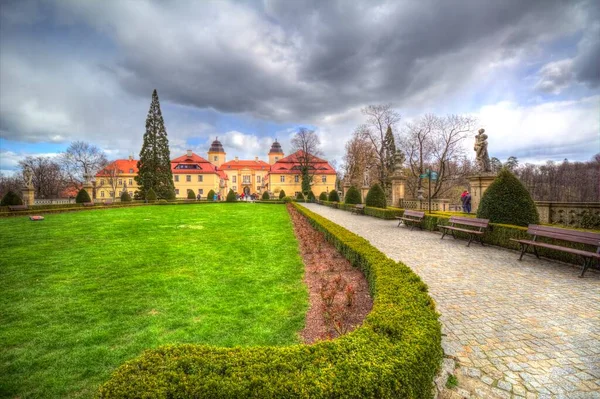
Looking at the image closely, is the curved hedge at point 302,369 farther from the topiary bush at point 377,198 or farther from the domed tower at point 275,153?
the domed tower at point 275,153

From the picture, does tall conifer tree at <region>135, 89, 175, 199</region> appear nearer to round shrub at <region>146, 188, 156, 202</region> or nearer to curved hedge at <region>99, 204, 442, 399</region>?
round shrub at <region>146, 188, 156, 202</region>

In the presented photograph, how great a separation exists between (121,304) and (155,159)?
1517 inches

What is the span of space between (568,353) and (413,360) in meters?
2.49

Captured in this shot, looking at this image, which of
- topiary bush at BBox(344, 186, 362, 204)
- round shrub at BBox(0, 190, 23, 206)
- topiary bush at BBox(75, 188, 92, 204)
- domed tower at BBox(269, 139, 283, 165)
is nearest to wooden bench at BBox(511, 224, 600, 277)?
topiary bush at BBox(344, 186, 362, 204)

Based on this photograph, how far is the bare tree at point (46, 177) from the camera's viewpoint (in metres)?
49.4

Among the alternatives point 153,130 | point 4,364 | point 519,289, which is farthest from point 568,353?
point 153,130

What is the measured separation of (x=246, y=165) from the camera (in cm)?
7606

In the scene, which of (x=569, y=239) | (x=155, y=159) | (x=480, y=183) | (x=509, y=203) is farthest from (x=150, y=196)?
(x=569, y=239)

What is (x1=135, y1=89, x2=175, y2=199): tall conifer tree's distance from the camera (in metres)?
38.1

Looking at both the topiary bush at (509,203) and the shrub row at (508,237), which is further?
the topiary bush at (509,203)

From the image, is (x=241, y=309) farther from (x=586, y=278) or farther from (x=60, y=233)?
(x=60, y=233)

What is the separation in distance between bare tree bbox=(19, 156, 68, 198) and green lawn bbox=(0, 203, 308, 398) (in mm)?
54099

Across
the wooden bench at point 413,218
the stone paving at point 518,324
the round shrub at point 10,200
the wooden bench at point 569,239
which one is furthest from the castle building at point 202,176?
the stone paving at point 518,324

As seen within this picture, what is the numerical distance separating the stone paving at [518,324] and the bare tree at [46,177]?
6398 centimetres
